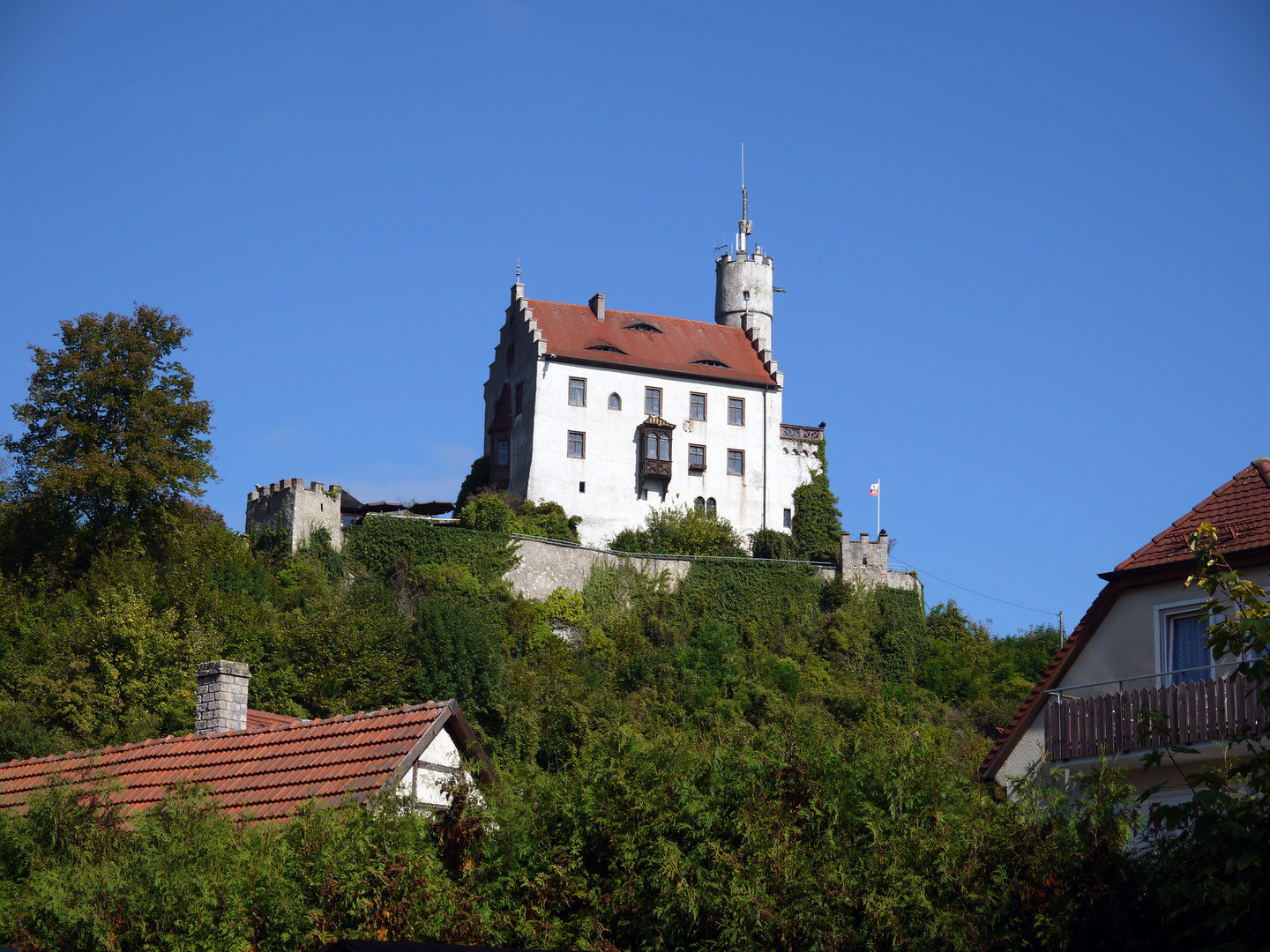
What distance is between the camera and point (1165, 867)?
1067 cm

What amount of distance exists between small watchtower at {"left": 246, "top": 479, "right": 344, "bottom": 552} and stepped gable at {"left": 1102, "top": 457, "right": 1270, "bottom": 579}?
3817 cm

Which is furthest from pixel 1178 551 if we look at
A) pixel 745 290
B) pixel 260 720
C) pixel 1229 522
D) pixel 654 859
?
pixel 745 290

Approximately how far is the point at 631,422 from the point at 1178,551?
43519 millimetres

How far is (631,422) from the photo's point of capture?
59.1 meters

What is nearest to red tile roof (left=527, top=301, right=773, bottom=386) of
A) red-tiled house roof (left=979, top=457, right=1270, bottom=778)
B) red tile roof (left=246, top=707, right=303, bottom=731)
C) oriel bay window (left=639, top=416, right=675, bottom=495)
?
oriel bay window (left=639, top=416, right=675, bottom=495)

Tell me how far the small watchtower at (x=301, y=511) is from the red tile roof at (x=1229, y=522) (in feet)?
125

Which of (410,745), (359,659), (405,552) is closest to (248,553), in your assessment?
(405,552)

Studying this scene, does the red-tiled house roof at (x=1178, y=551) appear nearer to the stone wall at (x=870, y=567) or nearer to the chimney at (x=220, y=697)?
the chimney at (x=220, y=697)

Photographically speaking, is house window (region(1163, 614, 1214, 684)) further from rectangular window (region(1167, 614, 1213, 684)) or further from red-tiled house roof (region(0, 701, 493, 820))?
red-tiled house roof (region(0, 701, 493, 820))

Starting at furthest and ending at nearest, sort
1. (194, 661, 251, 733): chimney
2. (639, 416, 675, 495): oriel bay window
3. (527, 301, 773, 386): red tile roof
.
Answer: (527, 301, 773, 386): red tile roof < (639, 416, 675, 495): oriel bay window < (194, 661, 251, 733): chimney

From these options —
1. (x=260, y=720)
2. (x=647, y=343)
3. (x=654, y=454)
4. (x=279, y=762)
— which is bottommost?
(x=279, y=762)

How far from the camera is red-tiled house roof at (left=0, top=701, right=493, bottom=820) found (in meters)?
16.4

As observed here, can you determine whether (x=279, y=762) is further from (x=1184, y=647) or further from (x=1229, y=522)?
(x=1229, y=522)

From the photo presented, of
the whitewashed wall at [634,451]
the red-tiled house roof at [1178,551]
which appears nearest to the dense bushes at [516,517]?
the whitewashed wall at [634,451]
